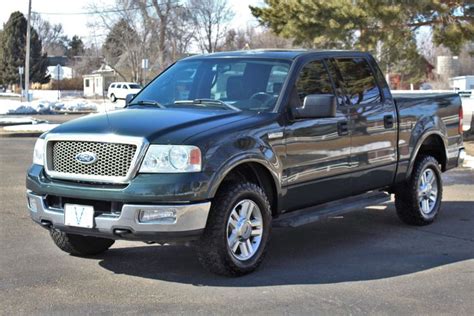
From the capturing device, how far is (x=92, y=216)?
5.25 meters

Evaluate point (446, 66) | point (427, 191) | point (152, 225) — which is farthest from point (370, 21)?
point (446, 66)

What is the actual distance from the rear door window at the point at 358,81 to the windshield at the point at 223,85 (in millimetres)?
911

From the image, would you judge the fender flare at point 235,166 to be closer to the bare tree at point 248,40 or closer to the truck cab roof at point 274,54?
the truck cab roof at point 274,54

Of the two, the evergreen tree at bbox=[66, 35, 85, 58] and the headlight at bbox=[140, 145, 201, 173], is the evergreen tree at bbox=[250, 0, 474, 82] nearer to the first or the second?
the headlight at bbox=[140, 145, 201, 173]

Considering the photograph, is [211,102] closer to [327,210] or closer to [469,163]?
A: [327,210]

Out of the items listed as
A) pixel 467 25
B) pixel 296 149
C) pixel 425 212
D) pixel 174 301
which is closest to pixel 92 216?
pixel 174 301

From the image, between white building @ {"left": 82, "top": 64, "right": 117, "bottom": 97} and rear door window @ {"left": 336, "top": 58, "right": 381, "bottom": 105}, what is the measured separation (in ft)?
236

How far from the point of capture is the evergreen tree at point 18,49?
82062mm

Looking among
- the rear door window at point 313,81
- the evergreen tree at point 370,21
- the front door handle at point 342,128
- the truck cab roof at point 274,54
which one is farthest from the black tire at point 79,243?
the evergreen tree at point 370,21

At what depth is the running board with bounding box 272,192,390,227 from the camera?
20.0ft

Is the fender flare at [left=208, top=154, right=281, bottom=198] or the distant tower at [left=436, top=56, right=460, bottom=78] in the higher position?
the distant tower at [left=436, top=56, right=460, bottom=78]

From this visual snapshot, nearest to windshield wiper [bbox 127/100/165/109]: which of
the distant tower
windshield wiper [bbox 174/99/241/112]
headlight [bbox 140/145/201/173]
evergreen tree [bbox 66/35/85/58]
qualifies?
windshield wiper [bbox 174/99/241/112]

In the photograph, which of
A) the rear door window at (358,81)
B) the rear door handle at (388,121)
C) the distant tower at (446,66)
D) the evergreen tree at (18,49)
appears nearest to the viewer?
the rear door window at (358,81)

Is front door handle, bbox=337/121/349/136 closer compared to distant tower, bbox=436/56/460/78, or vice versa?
front door handle, bbox=337/121/349/136
